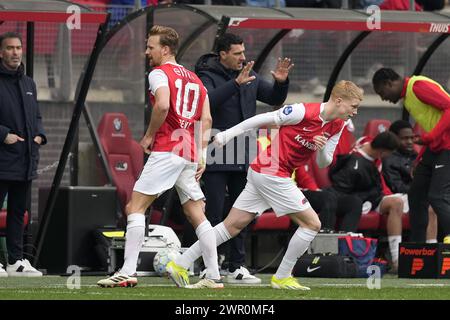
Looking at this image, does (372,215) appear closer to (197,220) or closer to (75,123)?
(75,123)

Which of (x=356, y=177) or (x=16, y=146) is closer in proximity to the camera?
(x=16, y=146)

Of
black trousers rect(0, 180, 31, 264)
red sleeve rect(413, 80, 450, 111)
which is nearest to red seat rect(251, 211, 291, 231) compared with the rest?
red sleeve rect(413, 80, 450, 111)

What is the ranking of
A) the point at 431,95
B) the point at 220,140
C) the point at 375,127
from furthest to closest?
the point at 375,127
the point at 431,95
the point at 220,140

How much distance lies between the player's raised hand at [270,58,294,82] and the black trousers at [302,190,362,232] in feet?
9.81

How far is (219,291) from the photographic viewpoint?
11500 millimetres

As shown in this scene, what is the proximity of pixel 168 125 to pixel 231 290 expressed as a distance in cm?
138

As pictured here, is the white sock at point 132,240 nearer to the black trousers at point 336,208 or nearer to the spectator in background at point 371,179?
the black trousers at point 336,208

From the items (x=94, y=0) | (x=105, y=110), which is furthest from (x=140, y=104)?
(x=94, y=0)

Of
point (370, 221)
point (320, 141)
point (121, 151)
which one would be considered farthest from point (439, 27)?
point (320, 141)

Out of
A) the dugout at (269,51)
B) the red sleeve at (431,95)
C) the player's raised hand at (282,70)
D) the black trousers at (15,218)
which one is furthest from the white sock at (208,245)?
the dugout at (269,51)

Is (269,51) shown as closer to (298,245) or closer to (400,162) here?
(400,162)

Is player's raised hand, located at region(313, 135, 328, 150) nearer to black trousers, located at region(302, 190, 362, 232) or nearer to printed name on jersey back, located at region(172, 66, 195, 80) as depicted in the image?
printed name on jersey back, located at region(172, 66, 195, 80)

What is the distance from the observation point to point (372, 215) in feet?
55.2

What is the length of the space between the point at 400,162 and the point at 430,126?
99.1 inches
